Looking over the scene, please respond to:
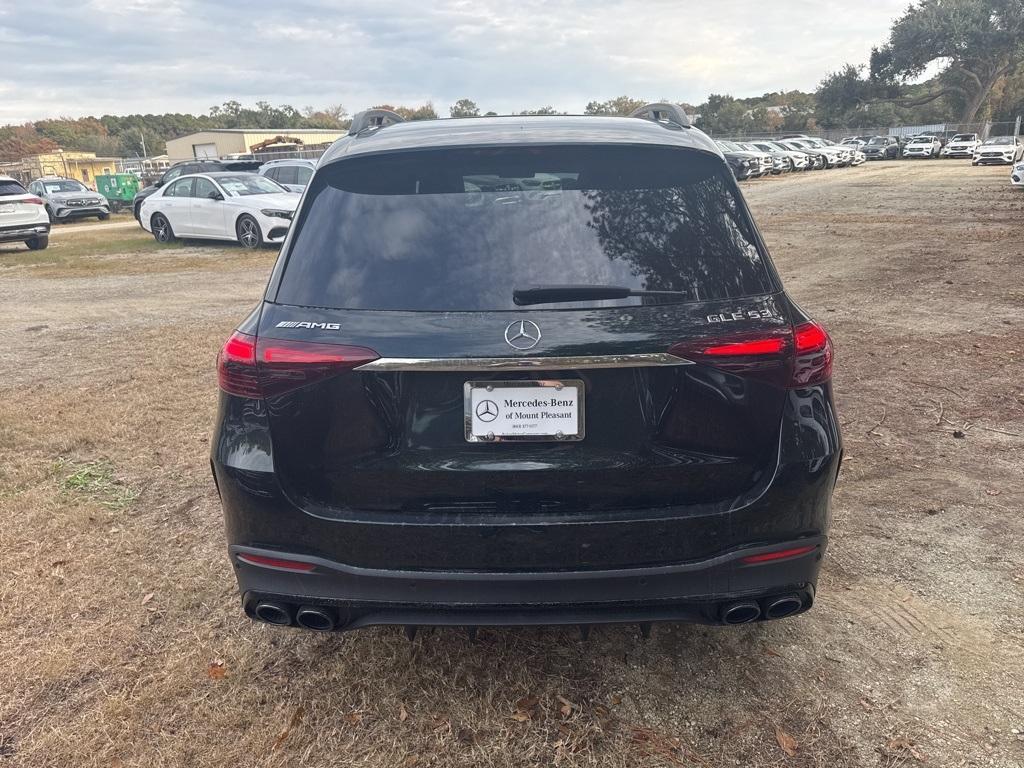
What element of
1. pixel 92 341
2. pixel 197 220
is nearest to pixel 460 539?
pixel 92 341

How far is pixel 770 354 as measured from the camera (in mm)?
2074

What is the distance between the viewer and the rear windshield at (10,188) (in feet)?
52.5

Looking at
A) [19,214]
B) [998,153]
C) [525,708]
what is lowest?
[525,708]

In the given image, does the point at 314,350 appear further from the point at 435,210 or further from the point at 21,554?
the point at 21,554

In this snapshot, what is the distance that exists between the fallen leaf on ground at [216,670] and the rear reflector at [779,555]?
1903 mm

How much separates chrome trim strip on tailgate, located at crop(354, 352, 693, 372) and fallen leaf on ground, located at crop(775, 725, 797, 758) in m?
1.28

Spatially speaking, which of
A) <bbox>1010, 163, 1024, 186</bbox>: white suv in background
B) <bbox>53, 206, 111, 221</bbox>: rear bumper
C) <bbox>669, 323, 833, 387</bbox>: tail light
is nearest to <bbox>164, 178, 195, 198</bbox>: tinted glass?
<bbox>53, 206, 111, 221</bbox>: rear bumper

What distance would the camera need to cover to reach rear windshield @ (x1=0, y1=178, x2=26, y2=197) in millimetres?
16016

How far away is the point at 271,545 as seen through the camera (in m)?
2.19

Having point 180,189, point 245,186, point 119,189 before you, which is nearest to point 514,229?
point 245,186

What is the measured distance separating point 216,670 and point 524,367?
5.70 ft

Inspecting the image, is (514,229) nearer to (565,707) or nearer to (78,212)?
(565,707)

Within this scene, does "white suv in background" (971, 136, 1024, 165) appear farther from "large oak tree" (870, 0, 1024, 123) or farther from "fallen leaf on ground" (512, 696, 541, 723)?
"fallen leaf on ground" (512, 696, 541, 723)

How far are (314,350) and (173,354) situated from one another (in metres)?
5.78
